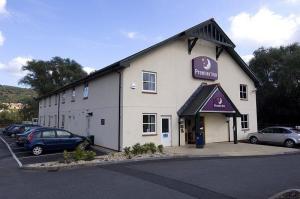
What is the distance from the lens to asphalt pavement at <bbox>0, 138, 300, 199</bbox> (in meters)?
7.92

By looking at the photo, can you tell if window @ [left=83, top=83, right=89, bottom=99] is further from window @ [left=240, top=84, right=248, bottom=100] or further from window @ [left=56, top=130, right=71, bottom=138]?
window @ [left=240, top=84, right=248, bottom=100]

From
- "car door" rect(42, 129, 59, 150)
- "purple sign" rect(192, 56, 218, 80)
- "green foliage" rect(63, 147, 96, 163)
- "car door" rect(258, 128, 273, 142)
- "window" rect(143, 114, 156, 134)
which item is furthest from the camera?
"car door" rect(258, 128, 273, 142)

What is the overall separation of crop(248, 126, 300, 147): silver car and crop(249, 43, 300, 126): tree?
42.8 ft

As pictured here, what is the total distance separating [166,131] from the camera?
19.6 m

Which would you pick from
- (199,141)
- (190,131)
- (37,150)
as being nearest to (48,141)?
Result: (37,150)

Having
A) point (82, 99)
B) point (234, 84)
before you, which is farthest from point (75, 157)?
point (234, 84)

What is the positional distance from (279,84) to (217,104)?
746 inches

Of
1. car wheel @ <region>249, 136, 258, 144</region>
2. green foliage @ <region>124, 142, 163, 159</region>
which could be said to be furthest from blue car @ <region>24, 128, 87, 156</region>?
car wheel @ <region>249, 136, 258, 144</region>

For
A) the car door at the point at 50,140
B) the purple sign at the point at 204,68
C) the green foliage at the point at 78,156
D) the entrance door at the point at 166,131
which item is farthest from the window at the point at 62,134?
the purple sign at the point at 204,68

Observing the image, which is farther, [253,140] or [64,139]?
[253,140]

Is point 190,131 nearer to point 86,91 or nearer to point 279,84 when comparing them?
point 86,91

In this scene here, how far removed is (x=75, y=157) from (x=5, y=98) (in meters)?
106

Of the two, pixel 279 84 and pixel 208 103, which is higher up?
pixel 279 84

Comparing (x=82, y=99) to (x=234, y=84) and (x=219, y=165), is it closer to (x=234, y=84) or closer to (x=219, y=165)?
(x=234, y=84)
